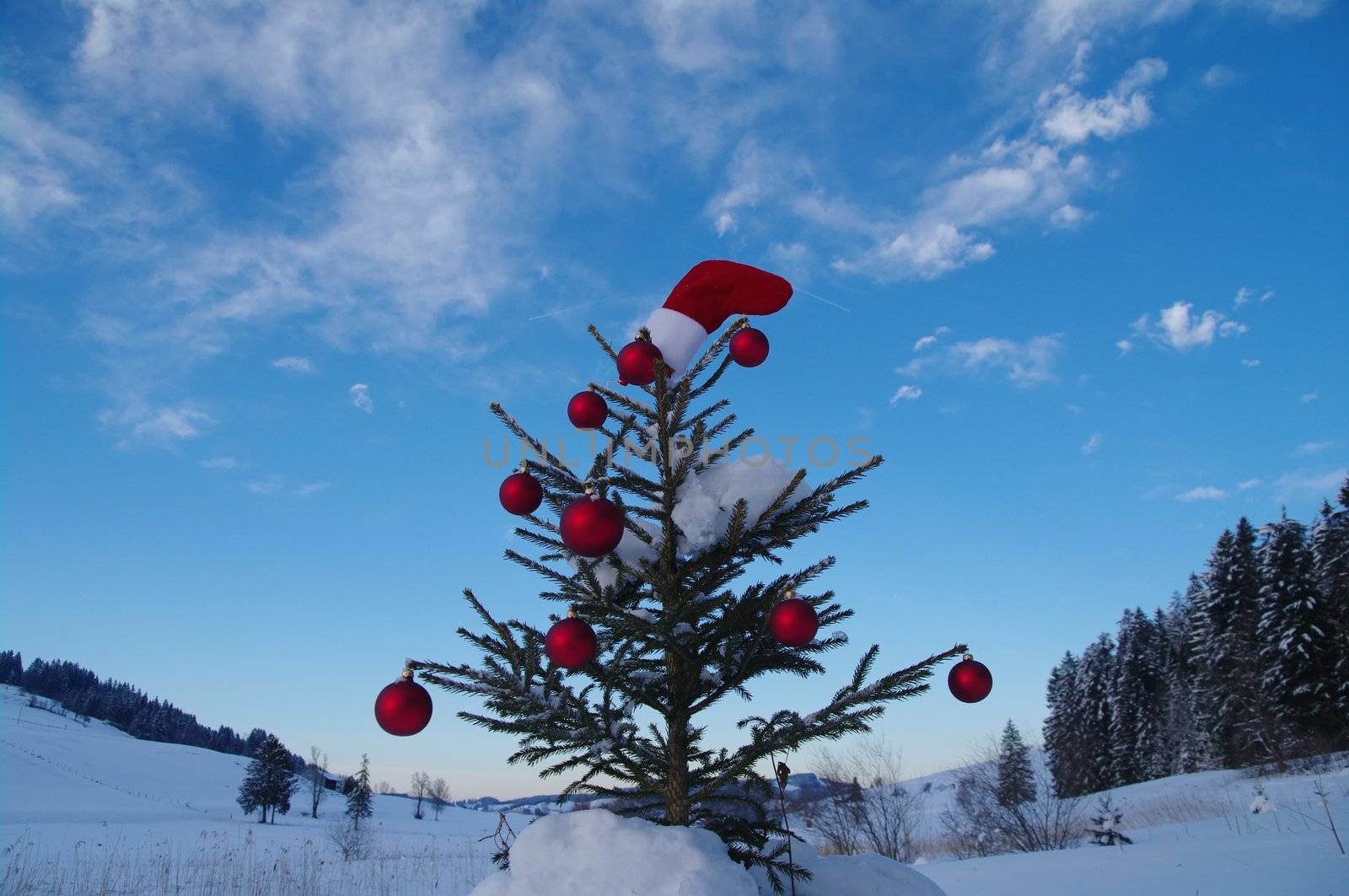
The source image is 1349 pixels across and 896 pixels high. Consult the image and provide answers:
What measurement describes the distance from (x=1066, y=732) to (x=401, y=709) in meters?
44.6

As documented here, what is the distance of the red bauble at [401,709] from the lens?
214 cm

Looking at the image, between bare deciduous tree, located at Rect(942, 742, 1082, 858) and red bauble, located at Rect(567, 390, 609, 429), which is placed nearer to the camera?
red bauble, located at Rect(567, 390, 609, 429)

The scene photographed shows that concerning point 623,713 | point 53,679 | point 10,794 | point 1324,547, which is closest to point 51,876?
point 623,713

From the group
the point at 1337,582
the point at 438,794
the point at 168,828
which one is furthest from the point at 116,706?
the point at 1337,582

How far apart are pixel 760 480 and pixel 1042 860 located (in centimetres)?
743

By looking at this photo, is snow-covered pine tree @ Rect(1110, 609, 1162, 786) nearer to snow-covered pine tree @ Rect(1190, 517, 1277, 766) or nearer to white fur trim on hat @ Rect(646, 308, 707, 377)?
snow-covered pine tree @ Rect(1190, 517, 1277, 766)

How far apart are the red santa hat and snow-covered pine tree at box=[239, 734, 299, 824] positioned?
2199 inches

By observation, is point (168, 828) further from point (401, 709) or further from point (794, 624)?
point (794, 624)

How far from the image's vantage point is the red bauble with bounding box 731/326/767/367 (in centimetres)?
298

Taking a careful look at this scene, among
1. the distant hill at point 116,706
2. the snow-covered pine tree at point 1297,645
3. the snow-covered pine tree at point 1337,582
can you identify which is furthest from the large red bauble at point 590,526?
the distant hill at point 116,706

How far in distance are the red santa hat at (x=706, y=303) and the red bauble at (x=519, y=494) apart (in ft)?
2.80

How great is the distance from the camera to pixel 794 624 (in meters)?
2.15

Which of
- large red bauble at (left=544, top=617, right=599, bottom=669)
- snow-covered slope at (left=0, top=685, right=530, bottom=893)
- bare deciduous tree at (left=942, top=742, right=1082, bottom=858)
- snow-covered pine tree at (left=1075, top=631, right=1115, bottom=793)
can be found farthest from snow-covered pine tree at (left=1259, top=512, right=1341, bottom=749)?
large red bauble at (left=544, top=617, right=599, bottom=669)

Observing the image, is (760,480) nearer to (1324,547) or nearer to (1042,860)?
(1042,860)
